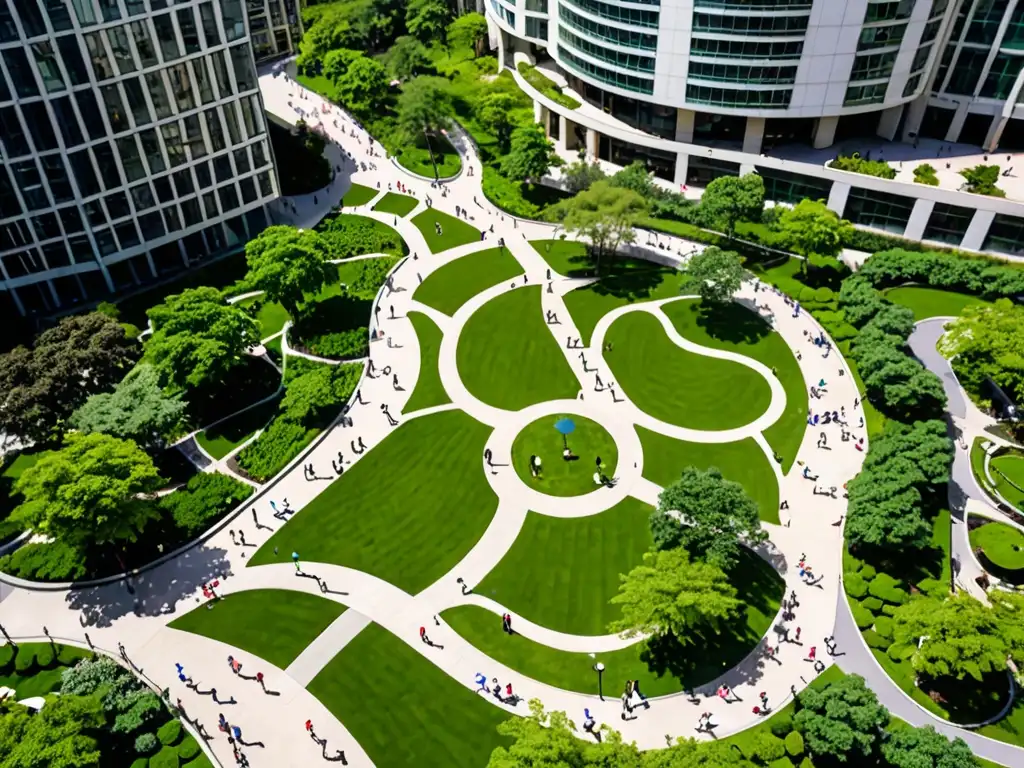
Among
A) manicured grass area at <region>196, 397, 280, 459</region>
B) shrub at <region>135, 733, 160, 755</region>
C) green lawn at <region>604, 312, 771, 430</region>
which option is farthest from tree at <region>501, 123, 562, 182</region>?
shrub at <region>135, 733, 160, 755</region>

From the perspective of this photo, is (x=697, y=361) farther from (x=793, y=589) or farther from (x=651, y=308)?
(x=793, y=589)

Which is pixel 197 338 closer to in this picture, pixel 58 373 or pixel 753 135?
pixel 58 373

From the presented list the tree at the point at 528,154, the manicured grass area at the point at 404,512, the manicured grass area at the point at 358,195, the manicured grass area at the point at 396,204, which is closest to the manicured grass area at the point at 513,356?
the manicured grass area at the point at 404,512

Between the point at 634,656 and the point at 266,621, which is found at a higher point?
the point at 634,656

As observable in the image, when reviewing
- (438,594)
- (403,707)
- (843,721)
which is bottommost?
(403,707)

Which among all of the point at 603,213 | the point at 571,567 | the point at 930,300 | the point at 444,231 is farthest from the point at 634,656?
the point at 444,231

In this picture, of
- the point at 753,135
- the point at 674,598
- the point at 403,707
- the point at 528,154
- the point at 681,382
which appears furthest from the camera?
the point at 528,154

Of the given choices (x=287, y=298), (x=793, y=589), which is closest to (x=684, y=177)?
(x=287, y=298)
